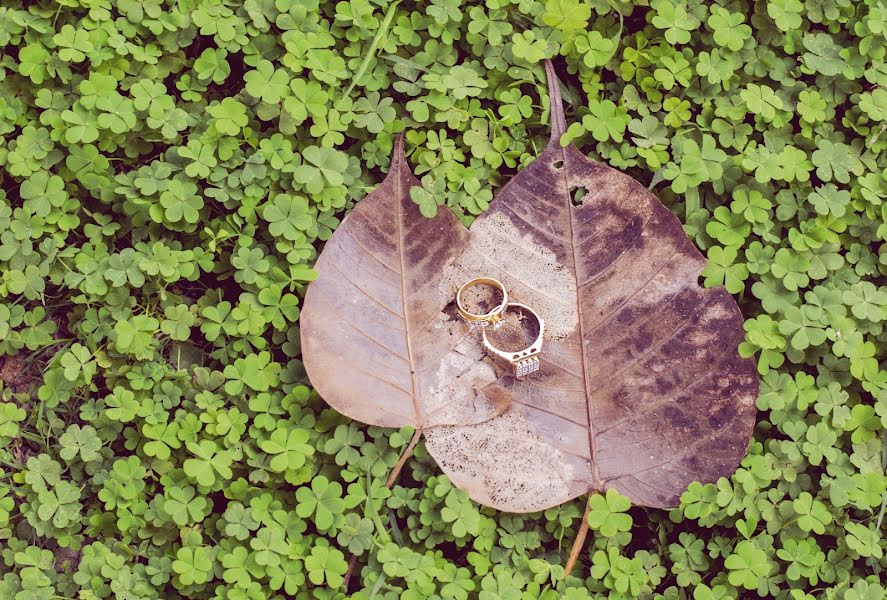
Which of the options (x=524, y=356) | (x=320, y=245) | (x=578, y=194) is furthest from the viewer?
(x=320, y=245)

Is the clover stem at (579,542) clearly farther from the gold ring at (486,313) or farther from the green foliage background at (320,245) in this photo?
the gold ring at (486,313)

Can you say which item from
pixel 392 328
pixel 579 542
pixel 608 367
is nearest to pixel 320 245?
pixel 392 328

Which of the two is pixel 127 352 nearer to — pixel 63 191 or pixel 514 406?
pixel 63 191

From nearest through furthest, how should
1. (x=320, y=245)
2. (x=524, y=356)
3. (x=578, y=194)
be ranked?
(x=524, y=356) < (x=578, y=194) < (x=320, y=245)

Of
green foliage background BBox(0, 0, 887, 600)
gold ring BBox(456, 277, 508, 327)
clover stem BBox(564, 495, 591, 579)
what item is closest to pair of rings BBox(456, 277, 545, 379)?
gold ring BBox(456, 277, 508, 327)

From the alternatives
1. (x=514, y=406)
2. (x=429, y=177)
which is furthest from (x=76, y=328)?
(x=514, y=406)

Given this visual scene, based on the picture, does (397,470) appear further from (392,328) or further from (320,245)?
(320,245)

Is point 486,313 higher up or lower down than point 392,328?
higher up
